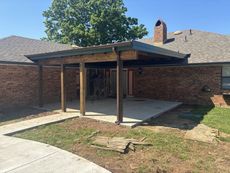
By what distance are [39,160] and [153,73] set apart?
1102 cm

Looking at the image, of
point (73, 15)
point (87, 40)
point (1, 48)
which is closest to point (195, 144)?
point (1, 48)

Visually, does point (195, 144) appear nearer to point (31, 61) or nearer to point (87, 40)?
point (31, 61)

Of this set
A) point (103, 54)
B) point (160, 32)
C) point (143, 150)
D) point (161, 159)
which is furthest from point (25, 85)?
point (160, 32)

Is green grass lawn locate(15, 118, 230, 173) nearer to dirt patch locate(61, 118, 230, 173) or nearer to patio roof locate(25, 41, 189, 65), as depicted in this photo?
dirt patch locate(61, 118, 230, 173)

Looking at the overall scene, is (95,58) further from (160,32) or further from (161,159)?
(160,32)

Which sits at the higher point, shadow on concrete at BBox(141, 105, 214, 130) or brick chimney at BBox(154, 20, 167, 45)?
brick chimney at BBox(154, 20, 167, 45)

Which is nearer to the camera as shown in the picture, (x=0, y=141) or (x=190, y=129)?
(x=0, y=141)

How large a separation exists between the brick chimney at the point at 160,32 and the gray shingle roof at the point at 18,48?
8.18 meters

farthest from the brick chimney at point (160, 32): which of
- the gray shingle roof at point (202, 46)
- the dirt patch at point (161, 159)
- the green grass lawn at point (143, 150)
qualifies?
the dirt patch at point (161, 159)

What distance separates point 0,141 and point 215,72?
11.1 metres

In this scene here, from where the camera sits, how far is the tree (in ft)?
85.5

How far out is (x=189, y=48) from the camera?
13.7 m

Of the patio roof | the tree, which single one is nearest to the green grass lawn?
the patio roof

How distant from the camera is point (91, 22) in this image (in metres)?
25.7
